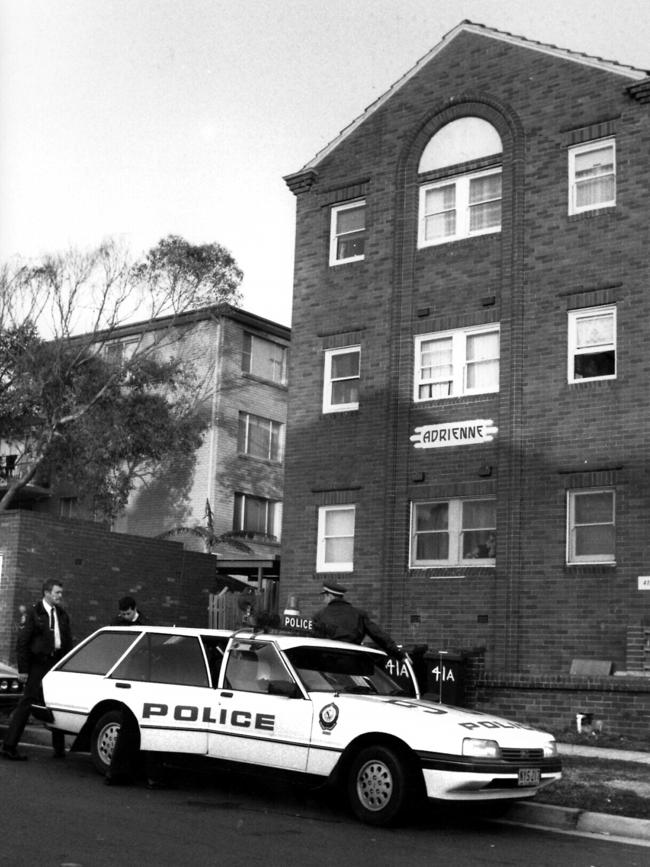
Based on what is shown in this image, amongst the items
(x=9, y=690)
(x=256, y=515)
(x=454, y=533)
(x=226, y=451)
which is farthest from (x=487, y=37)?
(x=256, y=515)

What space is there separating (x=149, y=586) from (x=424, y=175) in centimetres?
1069

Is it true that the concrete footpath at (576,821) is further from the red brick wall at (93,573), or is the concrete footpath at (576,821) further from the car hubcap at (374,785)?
the red brick wall at (93,573)

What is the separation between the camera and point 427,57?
894 inches

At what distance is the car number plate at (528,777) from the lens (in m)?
9.04

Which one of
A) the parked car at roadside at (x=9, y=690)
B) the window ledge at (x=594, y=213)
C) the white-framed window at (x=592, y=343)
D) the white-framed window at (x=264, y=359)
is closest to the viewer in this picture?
the parked car at roadside at (x=9, y=690)

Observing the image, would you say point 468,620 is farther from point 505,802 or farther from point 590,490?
point 505,802

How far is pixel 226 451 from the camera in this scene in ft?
124

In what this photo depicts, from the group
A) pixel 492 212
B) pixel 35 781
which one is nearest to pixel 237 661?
pixel 35 781

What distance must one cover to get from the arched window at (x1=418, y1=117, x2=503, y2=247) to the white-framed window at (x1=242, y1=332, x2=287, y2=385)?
1749 cm

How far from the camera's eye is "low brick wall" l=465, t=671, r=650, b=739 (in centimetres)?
1488

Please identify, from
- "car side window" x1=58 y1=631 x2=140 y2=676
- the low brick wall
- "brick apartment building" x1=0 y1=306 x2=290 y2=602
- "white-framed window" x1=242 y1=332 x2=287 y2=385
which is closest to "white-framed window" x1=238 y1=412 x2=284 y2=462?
"brick apartment building" x1=0 y1=306 x2=290 y2=602

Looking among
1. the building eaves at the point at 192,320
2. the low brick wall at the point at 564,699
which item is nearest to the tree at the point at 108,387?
the building eaves at the point at 192,320

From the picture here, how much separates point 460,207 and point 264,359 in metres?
18.7

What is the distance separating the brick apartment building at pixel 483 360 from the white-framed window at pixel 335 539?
0.10 feet
